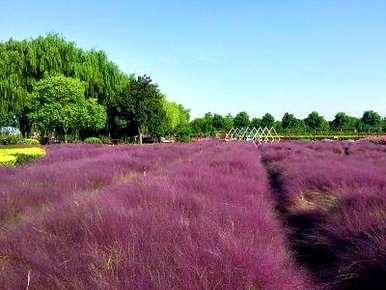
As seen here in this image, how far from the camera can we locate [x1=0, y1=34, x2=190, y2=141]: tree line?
4000 centimetres

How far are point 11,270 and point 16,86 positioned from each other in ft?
138

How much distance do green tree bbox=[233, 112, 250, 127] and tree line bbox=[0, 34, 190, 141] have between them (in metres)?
46.8

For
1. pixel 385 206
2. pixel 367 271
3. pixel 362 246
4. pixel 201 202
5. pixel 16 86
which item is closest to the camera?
pixel 367 271

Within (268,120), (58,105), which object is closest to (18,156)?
(58,105)

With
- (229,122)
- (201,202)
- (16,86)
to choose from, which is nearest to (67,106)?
(16,86)

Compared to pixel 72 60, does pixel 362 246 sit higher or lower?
lower

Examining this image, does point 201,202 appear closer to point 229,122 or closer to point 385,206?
point 385,206

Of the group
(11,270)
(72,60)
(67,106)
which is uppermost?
(72,60)

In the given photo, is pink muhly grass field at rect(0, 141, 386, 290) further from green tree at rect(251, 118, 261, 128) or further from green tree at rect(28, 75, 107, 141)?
green tree at rect(251, 118, 261, 128)

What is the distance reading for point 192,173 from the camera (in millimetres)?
7770

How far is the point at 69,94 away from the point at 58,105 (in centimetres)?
124

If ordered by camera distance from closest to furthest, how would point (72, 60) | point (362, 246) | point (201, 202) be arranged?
1. point (362, 246)
2. point (201, 202)
3. point (72, 60)

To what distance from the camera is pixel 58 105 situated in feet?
130

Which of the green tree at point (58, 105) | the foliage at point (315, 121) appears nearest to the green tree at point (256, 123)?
the foliage at point (315, 121)
